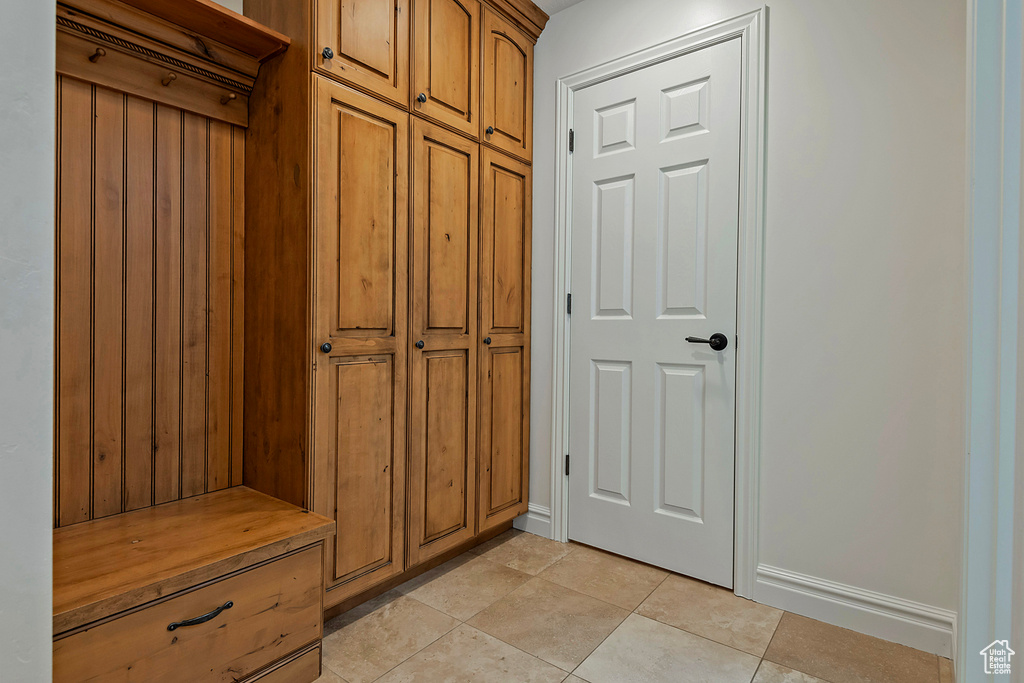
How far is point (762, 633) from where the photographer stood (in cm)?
178

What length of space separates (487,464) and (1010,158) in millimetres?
2180

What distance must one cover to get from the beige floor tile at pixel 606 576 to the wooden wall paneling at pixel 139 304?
58.2 inches

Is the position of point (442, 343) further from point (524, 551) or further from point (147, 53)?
point (147, 53)

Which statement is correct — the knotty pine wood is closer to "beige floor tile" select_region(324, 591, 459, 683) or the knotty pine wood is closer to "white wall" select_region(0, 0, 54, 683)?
"beige floor tile" select_region(324, 591, 459, 683)

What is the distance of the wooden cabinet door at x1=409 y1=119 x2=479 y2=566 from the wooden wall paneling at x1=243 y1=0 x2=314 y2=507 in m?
0.44

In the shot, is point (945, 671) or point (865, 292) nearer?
point (945, 671)

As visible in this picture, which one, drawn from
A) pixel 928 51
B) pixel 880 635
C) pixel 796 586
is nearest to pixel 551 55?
pixel 928 51

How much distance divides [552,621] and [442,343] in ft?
3.57

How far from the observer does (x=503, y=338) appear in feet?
8.13

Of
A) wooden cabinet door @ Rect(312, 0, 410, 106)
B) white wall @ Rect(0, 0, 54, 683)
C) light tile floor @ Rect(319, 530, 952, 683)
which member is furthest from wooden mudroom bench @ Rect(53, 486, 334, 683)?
wooden cabinet door @ Rect(312, 0, 410, 106)

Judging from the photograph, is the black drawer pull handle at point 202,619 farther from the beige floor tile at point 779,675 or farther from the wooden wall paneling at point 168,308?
the beige floor tile at point 779,675

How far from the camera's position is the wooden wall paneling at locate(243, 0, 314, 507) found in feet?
5.45

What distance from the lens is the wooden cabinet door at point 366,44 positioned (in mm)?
1679

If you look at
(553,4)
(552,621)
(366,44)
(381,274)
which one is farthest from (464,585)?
(553,4)
